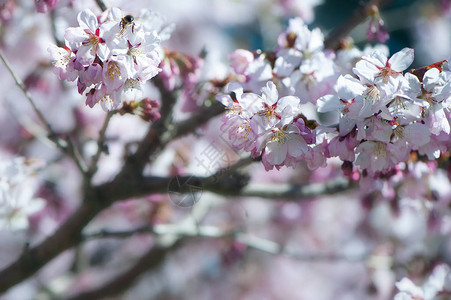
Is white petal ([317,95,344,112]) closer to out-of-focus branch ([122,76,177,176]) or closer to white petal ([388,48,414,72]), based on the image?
white petal ([388,48,414,72])

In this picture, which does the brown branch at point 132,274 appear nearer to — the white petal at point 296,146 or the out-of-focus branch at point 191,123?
the out-of-focus branch at point 191,123

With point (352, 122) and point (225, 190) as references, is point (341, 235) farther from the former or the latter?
point (352, 122)

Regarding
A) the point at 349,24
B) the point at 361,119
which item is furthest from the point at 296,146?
the point at 349,24

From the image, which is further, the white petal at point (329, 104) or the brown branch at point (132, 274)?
the brown branch at point (132, 274)

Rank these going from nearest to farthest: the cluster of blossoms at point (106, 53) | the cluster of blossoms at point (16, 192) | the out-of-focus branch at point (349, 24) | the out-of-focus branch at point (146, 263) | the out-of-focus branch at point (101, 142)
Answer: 1. the cluster of blossoms at point (106, 53)
2. the out-of-focus branch at point (101, 142)
3. the out-of-focus branch at point (349, 24)
4. the cluster of blossoms at point (16, 192)
5. the out-of-focus branch at point (146, 263)

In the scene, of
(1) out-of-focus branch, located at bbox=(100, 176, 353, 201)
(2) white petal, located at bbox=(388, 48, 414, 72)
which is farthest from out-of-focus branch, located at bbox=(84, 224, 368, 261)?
(2) white petal, located at bbox=(388, 48, 414, 72)

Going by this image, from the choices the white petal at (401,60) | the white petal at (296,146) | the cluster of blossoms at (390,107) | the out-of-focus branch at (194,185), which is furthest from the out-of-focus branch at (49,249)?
the white petal at (401,60)

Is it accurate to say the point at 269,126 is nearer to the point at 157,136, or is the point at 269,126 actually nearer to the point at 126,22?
the point at 126,22
